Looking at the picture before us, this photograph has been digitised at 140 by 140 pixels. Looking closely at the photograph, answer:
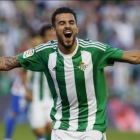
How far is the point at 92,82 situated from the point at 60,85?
1.14 ft

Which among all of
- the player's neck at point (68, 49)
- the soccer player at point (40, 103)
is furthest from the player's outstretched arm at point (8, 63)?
the soccer player at point (40, 103)

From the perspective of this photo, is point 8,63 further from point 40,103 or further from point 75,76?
point 40,103

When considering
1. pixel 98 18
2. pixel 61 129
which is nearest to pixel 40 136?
pixel 61 129

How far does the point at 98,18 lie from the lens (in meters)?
19.0

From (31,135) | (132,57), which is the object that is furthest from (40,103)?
(132,57)

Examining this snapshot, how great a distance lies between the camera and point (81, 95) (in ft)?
23.6

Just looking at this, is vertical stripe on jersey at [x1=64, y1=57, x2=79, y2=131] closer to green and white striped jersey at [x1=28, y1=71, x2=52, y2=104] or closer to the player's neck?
the player's neck

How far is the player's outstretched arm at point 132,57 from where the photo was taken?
697cm

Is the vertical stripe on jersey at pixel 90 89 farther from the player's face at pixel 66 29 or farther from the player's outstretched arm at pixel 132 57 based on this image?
the player's outstretched arm at pixel 132 57

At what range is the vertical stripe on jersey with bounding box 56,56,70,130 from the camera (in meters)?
7.17

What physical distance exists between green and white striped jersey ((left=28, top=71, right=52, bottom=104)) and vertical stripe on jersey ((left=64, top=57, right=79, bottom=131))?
410cm

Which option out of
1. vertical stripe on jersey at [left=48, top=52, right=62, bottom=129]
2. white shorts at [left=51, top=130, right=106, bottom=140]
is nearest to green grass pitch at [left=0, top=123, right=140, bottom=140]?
vertical stripe on jersey at [left=48, top=52, right=62, bottom=129]

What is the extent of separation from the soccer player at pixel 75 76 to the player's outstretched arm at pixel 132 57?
0.01 metres

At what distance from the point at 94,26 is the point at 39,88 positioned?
753 cm
